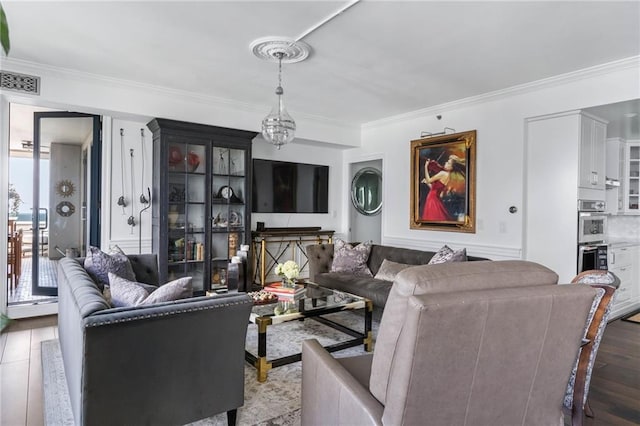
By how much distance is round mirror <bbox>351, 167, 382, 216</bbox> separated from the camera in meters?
6.79

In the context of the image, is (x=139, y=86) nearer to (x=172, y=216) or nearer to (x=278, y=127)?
(x=172, y=216)

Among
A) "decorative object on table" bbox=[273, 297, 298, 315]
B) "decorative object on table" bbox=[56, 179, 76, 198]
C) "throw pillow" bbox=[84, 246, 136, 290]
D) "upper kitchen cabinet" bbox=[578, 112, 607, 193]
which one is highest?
"upper kitchen cabinet" bbox=[578, 112, 607, 193]

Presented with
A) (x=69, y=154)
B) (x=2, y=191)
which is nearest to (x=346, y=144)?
(x=69, y=154)

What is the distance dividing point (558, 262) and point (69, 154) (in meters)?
5.97

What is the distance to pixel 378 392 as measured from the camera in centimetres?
138

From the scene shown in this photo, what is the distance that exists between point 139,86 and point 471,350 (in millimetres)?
4373

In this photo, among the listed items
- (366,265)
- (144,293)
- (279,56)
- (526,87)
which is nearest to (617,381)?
(366,265)

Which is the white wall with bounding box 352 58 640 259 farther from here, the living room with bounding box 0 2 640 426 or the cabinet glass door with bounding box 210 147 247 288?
the cabinet glass door with bounding box 210 147 247 288

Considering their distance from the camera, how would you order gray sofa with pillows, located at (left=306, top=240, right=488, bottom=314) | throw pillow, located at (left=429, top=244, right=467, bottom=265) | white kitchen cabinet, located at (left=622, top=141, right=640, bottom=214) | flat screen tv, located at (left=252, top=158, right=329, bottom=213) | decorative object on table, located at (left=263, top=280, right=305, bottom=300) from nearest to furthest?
decorative object on table, located at (left=263, top=280, right=305, bottom=300) < throw pillow, located at (left=429, top=244, right=467, bottom=265) < gray sofa with pillows, located at (left=306, top=240, right=488, bottom=314) < white kitchen cabinet, located at (left=622, top=141, right=640, bottom=214) < flat screen tv, located at (left=252, top=158, right=329, bottom=213)

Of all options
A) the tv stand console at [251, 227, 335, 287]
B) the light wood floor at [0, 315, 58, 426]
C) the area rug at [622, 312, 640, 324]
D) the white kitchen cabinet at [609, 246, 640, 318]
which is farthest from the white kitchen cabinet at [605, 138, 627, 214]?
the light wood floor at [0, 315, 58, 426]

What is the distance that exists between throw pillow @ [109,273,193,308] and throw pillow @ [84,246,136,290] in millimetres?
903

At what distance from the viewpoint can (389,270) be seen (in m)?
4.26

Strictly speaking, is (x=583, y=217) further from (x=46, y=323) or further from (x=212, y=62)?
(x=46, y=323)

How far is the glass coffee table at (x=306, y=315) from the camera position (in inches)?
106
